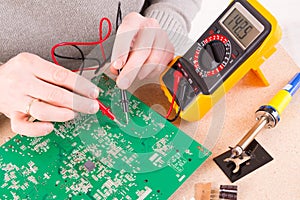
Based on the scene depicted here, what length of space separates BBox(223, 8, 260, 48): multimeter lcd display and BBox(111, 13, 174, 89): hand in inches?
6.8

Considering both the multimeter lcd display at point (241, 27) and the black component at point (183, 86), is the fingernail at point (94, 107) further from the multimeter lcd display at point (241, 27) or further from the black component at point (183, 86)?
the multimeter lcd display at point (241, 27)

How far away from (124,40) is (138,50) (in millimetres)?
44

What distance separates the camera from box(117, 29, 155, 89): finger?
1.08 m

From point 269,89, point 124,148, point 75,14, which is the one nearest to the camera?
point 124,148

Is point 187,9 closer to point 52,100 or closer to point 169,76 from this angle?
point 169,76

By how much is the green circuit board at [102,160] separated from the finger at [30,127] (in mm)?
34

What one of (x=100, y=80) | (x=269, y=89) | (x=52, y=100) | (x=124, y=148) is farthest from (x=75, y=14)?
(x=269, y=89)

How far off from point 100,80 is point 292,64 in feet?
1.68

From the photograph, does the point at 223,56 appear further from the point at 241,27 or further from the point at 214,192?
the point at 214,192

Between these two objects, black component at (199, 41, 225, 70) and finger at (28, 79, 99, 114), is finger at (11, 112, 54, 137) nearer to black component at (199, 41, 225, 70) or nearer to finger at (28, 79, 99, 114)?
finger at (28, 79, 99, 114)

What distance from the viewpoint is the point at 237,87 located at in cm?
115

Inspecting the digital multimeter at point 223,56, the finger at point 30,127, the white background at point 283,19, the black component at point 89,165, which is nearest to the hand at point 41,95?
the finger at point 30,127

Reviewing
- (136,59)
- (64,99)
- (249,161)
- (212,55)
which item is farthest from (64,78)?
(249,161)

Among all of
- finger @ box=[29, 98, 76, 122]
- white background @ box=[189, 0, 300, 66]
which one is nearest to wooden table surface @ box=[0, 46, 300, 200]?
finger @ box=[29, 98, 76, 122]
